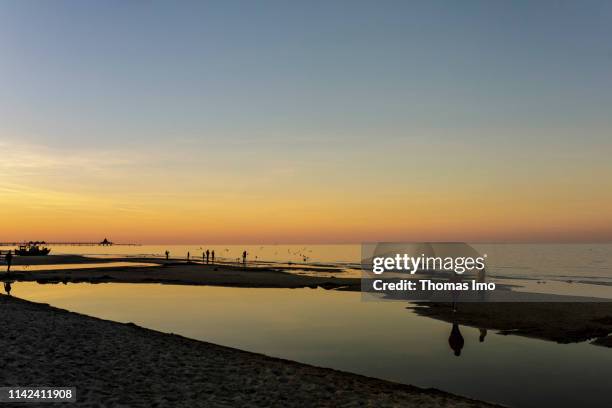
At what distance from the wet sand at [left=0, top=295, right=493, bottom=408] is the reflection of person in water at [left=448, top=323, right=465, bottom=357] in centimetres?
857

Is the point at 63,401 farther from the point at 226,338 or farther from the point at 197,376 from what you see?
the point at 226,338

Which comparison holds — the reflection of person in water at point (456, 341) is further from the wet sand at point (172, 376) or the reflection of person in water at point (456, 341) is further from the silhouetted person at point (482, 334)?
the wet sand at point (172, 376)

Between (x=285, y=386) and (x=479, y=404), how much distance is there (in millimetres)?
5745

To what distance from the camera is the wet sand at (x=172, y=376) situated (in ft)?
41.2

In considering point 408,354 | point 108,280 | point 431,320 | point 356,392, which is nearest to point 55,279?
point 108,280

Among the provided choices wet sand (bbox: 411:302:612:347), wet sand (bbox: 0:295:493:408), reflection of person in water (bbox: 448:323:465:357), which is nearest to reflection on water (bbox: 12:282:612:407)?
reflection of person in water (bbox: 448:323:465:357)

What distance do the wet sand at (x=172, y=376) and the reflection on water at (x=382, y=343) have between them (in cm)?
309

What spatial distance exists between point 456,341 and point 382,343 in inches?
164

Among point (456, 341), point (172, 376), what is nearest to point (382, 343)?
point (456, 341)

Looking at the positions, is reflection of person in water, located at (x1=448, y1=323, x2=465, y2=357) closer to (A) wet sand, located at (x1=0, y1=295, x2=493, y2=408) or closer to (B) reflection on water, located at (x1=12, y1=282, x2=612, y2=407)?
(B) reflection on water, located at (x1=12, y1=282, x2=612, y2=407)

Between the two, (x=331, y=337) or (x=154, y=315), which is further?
(x=154, y=315)

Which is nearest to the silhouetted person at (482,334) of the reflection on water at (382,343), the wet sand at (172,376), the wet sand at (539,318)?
the reflection on water at (382,343)

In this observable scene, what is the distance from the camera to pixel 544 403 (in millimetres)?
15672

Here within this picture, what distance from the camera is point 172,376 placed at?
47.6ft
